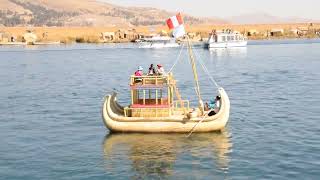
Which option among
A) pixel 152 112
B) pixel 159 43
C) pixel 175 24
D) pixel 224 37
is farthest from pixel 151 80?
pixel 159 43

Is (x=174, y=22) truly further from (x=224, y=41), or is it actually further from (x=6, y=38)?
(x=6, y=38)

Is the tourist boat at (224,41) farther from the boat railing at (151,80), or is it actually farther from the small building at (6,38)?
the boat railing at (151,80)

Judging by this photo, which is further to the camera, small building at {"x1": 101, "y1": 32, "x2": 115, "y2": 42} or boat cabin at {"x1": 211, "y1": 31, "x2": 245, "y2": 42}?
small building at {"x1": 101, "y1": 32, "x2": 115, "y2": 42}

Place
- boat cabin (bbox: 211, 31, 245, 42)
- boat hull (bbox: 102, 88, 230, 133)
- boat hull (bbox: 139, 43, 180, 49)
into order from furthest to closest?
boat hull (bbox: 139, 43, 180, 49) < boat cabin (bbox: 211, 31, 245, 42) < boat hull (bbox: 102, 88, 230, 133)

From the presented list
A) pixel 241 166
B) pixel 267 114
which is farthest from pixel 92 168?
pixel 267 114

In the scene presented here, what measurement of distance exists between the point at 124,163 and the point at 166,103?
7.74 m

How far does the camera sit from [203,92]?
55.9 m

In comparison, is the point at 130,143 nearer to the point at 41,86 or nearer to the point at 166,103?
the point at 166,103

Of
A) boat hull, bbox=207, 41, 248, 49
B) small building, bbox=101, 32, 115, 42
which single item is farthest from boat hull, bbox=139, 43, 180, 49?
small building, bbox=101, 32, 115, 42

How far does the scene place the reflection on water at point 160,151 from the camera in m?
27.7

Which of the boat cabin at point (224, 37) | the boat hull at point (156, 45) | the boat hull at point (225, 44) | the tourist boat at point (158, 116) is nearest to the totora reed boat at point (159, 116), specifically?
the tourist boat at point (158, 116)

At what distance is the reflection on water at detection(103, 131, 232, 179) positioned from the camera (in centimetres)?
2772

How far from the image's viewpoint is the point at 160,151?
3073cm

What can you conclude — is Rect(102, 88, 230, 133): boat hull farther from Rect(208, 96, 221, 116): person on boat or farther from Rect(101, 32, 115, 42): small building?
Rect(101, 32, 115, 42): small building
